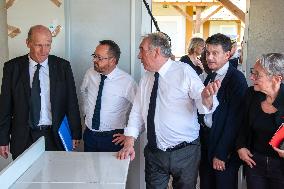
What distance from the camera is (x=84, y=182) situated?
6.09 ft

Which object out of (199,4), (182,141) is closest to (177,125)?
(182,141)

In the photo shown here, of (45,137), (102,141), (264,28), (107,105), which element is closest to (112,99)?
(107,105)

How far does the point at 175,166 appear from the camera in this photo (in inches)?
96.0

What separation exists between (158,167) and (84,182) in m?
0.77

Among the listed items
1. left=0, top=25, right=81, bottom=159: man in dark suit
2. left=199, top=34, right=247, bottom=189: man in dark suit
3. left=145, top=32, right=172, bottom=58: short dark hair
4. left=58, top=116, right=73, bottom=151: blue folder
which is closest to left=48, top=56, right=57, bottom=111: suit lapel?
left=0, top=25, right=81, bottom=159: man in dark suit

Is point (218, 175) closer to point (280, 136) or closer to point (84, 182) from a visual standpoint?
point (280, 136)

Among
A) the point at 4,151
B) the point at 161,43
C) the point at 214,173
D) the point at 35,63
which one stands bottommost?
the point at 214,173

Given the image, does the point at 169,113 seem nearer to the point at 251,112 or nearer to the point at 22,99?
the point at 251,112

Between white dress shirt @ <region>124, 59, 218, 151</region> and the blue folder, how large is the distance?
0.50m

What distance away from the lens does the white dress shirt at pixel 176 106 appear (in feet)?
7.74

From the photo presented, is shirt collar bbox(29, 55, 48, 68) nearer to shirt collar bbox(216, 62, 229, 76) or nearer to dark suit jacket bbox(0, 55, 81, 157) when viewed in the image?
dark suit jacket bbox(0, 55, 81, 157)

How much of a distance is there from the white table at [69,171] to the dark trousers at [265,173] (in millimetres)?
781

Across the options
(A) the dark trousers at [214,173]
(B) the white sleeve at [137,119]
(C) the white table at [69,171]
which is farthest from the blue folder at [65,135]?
(A) the dark trousers at [214,173]

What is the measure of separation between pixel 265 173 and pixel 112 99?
1182mm
